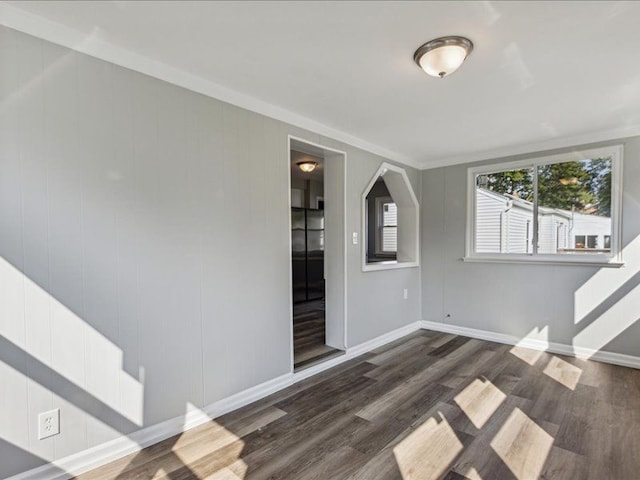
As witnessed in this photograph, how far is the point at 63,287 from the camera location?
1756 millimetres

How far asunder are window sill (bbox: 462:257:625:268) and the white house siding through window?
124 millimetres

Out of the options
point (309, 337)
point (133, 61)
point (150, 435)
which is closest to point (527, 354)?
point (309, 337)

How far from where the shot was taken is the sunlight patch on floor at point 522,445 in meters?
1.87

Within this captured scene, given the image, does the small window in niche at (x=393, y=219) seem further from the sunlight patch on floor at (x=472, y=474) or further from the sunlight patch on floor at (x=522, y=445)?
the sunlight patch on floor at (x=472, y=474)

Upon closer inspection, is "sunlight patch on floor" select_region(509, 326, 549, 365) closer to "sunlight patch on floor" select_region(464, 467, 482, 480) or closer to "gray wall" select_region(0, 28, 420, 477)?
"sunlight patch on floor" select_region(464, 467, 482, 480)

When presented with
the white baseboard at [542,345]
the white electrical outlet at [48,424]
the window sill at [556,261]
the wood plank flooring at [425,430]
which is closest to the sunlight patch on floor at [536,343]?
the white baseboard at [542,345]

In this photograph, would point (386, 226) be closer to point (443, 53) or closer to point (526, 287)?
point (526, 287)

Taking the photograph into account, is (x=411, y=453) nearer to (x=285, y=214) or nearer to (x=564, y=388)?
(x=564, y=388)

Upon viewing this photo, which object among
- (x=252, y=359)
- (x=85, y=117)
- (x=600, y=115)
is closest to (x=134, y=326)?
Result: (x=252, y=359)

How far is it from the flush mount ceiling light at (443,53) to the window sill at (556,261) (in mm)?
2788

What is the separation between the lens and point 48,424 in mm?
1699

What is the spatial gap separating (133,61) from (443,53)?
1794 millimetres

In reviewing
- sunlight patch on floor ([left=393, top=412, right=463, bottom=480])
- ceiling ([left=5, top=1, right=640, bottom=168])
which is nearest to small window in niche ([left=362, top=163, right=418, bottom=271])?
ceiling ([left=5, top=1, right=640, bottom=168])

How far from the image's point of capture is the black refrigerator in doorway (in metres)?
6.12
